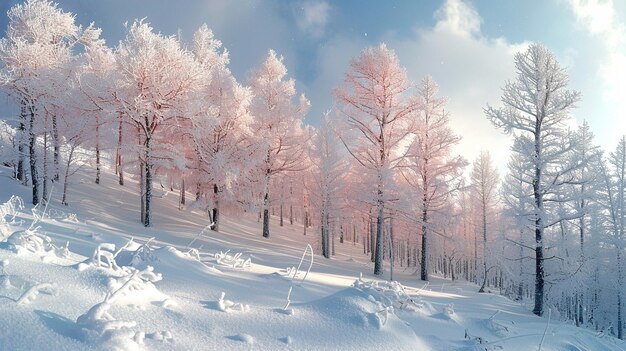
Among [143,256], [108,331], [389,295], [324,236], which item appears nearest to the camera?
[108,331]

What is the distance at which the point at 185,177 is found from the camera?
18.3m

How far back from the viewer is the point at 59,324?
1985 mm

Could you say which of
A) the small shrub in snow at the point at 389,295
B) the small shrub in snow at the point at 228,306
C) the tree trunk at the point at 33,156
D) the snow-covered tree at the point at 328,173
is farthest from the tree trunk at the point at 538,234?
the tree trunk at the point at 33,156

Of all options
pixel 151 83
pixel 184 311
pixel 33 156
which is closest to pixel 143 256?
pixel 184 311

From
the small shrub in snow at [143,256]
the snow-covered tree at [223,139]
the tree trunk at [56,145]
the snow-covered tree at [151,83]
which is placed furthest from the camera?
the snow-covered tree at [223,139]

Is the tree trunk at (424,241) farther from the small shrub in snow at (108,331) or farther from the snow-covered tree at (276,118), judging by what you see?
the small shrub in snow at (108,331)

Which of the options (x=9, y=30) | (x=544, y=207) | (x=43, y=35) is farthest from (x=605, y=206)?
(x=9, y=30)

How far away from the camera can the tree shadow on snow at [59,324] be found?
1921 millimetres

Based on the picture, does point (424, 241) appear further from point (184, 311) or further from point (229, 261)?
point (184, 311)

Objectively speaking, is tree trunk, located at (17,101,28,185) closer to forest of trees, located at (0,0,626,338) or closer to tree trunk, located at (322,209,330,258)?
forest of trees, located at (0,0,626,338)

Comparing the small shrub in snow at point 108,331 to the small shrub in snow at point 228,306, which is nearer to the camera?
the small shrub in snow at point 108,331

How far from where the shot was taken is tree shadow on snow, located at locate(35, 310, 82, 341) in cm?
192

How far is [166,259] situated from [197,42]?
63.0 ft

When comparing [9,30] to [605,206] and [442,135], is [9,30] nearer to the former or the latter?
[442,135]
